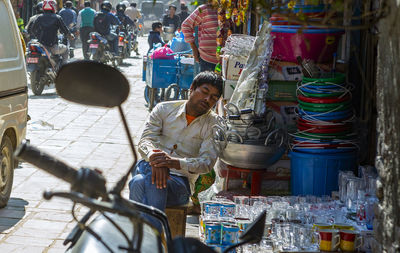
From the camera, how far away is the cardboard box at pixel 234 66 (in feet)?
23.9

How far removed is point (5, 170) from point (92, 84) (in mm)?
5081

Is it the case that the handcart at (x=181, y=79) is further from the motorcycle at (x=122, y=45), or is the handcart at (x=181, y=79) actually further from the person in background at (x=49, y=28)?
the motorcycle at (x=122, y=45)

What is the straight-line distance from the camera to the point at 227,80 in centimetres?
740

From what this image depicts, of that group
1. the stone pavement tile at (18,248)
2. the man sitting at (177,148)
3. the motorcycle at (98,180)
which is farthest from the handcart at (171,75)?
the motorcycle at (98,180)

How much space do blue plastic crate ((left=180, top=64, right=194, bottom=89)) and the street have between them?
39.2 inches

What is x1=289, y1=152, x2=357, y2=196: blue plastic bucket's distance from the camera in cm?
615

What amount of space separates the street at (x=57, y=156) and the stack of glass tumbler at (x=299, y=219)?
143 centimetres

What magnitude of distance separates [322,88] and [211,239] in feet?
6.78

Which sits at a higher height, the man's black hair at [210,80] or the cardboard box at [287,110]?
the man's black hair at [210,80]

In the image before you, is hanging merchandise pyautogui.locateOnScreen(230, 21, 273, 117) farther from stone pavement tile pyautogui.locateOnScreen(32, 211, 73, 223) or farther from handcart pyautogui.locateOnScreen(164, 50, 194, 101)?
handcart pyautogui.locateOnScreen(164, 50, 194, 101)

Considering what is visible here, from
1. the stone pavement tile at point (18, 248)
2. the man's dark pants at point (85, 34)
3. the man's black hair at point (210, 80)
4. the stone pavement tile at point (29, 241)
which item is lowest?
the stone pavement tile at point (29, 241)

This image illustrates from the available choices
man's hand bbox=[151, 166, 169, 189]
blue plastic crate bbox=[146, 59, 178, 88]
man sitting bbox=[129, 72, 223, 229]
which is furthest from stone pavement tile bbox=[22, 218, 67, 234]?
blue plastic crate bbox=[146, 59, 178, 88]

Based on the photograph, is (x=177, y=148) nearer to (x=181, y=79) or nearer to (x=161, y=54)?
(x=181, y=79)

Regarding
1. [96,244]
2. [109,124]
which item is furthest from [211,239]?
[109,124]
